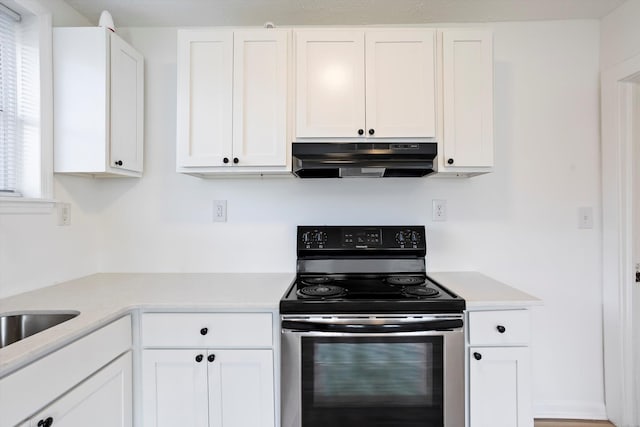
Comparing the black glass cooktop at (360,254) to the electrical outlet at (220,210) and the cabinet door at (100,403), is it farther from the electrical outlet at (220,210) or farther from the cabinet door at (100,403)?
the cabinet door at (100,403)

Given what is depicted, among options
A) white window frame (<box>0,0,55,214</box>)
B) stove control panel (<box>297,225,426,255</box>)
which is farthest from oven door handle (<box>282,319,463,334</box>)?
white window frame (<box>0,0,55,214</box>)

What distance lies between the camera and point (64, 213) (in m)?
1.83

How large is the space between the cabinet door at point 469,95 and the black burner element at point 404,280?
25.6 inches

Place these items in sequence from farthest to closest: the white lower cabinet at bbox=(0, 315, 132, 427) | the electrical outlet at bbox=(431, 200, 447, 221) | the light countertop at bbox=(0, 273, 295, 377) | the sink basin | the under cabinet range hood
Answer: the electrical outlet at bbox=(431, 200, 447, 221), the under cabinet range hood, the sink basin, the light countertop at bbox=(0, 273, 295, 377), the white lower cabinet at bbox=(0, 315, 132, 427)

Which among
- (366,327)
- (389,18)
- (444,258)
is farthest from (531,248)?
(389,18)

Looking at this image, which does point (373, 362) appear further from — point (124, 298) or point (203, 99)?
point (203, 99)

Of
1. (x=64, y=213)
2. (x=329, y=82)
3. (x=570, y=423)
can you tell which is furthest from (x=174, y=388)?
(x=570, y=423)

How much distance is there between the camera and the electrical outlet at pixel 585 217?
2.00m

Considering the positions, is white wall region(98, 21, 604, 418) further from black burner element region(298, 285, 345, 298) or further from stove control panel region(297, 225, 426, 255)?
black burner element region(298, 285, 345, 298)

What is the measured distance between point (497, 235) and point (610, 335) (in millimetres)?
852

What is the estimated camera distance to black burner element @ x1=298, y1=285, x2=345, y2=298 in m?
1.54

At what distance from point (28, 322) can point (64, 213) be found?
27.5 inches

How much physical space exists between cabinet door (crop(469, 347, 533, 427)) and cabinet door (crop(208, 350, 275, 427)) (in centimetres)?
90

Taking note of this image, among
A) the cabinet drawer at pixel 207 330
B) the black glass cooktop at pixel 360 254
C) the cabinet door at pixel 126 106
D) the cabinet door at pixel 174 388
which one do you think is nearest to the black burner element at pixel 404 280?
the black glass cooktop at pixel 360 254
